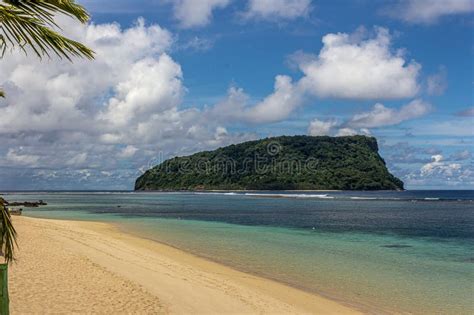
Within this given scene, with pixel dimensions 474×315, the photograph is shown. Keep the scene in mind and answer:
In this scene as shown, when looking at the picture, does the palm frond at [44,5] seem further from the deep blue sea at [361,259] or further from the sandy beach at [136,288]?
the deep blue sea at [361,259]

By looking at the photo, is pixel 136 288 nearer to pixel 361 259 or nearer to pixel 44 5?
pixel 44 5

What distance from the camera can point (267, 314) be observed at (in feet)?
39.7

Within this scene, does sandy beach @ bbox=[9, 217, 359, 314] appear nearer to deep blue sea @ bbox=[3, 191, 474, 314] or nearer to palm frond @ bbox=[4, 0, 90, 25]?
deep blue sea @ bbox=[3, 191, 474, 314]

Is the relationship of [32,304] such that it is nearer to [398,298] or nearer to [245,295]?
[245,295]

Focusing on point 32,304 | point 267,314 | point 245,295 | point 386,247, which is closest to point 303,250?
point 386,247

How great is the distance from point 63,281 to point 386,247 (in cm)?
2165

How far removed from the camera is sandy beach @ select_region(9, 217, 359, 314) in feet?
36.7

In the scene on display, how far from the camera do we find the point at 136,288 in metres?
13.3

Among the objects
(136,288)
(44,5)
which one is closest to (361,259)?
(136,288)

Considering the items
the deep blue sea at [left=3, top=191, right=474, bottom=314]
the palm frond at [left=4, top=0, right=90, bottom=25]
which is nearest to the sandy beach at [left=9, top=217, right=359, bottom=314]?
the deep blue sea at [left=3, top=191, right=474, bottom=314]

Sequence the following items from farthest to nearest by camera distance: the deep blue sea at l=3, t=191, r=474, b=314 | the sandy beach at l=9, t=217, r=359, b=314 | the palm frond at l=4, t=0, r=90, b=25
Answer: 1. the deep blue sea at l=3, t=191, r=474, b=314
2. the sandy beach at l=9, t=217, r=359, b=314
3. the palm frond at l=4, t=0, r=90, b=25

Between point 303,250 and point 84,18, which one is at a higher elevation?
point 84,18

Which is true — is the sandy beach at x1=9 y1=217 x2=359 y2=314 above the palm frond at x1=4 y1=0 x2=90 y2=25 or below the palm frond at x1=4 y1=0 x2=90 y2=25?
below

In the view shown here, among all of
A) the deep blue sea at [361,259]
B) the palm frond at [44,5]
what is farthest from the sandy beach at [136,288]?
the palm frond at [44,5]
